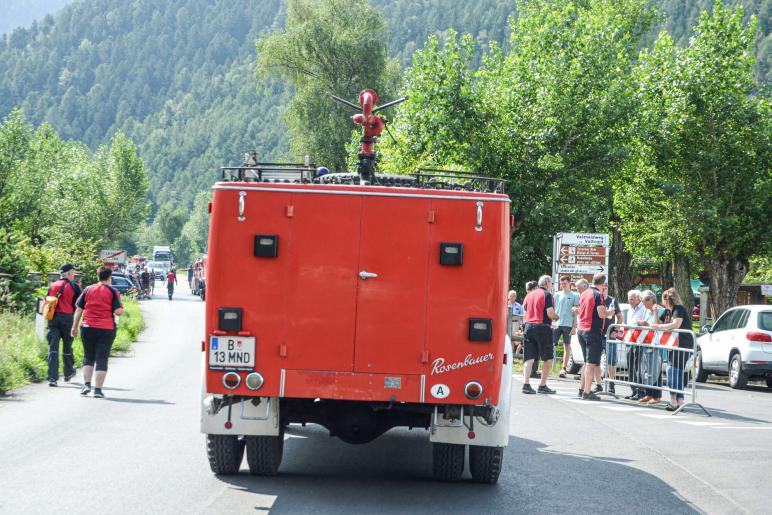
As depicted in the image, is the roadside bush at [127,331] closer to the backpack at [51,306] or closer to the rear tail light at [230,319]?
the backpack at [51,306]

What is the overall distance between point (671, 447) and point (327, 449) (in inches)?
152

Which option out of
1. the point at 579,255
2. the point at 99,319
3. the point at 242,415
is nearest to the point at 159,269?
the point at 579,255

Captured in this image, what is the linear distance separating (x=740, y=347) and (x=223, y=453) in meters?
15.1

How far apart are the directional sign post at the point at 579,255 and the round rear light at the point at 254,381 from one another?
725 inches

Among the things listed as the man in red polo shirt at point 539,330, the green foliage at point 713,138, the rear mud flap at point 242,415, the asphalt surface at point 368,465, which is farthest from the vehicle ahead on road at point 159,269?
the rear mud flap at point 242,415

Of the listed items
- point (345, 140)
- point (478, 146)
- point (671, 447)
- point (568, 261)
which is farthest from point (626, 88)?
point (671, 447)

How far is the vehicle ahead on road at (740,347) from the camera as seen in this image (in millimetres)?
20797

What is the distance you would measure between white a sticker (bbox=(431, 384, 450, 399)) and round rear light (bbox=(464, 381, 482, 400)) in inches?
5.5

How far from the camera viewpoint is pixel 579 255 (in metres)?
25.8

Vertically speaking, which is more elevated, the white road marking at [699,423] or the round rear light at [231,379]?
the round rear light at [231,379]

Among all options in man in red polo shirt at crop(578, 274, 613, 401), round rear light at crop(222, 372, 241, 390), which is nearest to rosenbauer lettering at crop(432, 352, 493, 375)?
round rear light at crop(222, 372, 241, 390)

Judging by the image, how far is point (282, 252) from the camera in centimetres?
787

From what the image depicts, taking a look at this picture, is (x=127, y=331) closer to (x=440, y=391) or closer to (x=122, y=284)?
(x=440, y=391)

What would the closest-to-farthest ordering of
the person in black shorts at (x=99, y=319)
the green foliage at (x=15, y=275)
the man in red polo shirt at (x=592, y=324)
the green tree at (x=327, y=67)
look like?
the person in black shorts at (x=99, y=319) < the man in red polo shirt at (x=592, y=324) < the green foliage at (x=15, y=275) < the green tree at (x=327, y=67)
